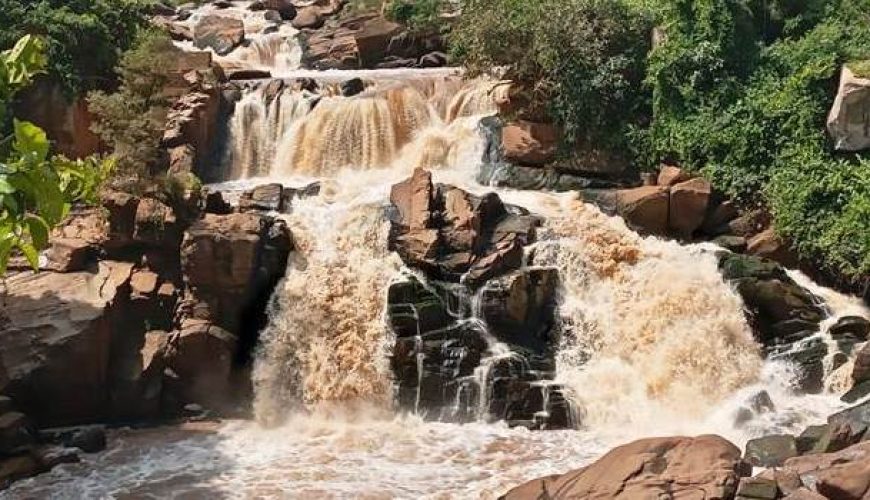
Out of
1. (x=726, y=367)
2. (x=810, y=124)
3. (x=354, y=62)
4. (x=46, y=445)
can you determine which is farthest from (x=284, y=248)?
(x=354, y=62)

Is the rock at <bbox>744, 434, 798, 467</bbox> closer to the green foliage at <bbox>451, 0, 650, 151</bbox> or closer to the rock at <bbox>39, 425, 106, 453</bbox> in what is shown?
the green foliage at <bbox>451, 0, 650, 151</bbox>

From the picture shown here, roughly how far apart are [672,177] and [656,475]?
9676mm

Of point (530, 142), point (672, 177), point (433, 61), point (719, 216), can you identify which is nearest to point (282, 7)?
point (433, 61)

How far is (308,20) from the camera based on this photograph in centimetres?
3316

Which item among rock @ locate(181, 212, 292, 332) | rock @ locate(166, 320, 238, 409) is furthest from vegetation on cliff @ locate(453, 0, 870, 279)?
rock @ locate(166, 320, 238, 409)

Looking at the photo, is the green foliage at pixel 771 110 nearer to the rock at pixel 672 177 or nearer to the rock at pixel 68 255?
the rock at pixel 672 177

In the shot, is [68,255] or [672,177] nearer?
[68,255]

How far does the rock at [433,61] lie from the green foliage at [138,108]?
8136 mm

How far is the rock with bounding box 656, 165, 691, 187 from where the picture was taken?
18.7m

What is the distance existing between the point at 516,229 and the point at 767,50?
26.9ft

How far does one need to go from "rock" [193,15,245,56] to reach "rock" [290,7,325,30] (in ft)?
6.77

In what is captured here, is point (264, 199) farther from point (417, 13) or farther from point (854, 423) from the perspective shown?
point (417, 13)

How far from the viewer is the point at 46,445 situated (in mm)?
14672

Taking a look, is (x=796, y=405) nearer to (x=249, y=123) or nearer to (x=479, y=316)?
(x=479, y=316)
